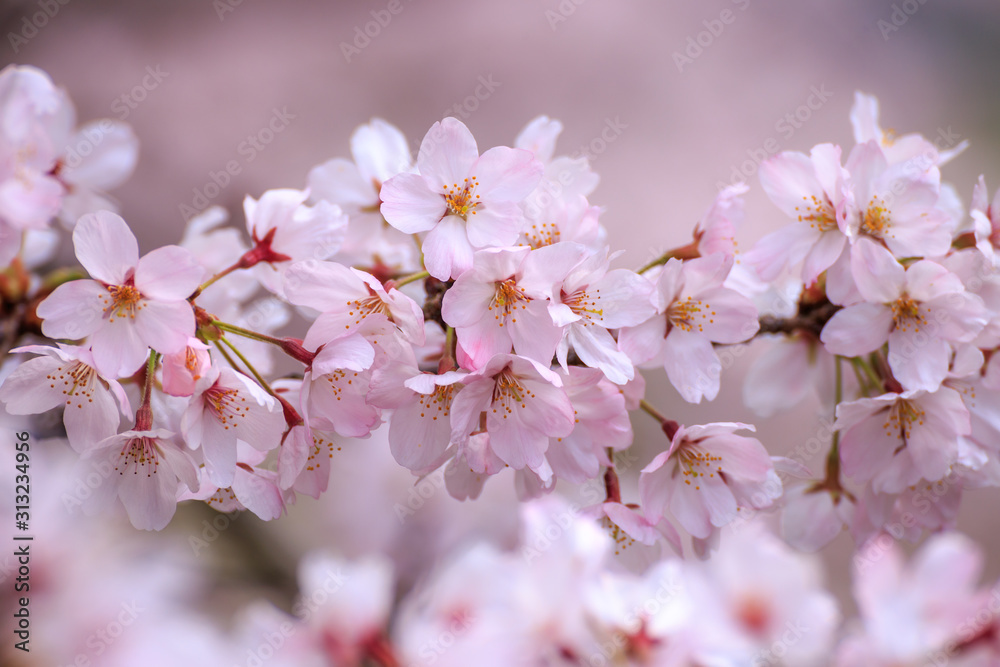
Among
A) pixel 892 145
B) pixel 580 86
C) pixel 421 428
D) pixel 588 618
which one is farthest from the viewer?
pixel 580 86

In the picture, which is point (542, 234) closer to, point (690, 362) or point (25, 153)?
point (690, 362)

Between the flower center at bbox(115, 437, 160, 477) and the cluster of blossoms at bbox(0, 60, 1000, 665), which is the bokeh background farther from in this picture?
the flower center at bbox(115, 437, 160, 477)

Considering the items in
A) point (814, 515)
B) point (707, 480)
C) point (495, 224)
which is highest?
point (495, 224)

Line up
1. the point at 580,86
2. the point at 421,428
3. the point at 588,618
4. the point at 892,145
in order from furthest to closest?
the point at 580,86 < the point at 892,145 < the point at 421,428 < the point at 588,618

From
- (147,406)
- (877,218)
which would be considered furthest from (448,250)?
(877,218)

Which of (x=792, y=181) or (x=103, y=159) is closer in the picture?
(x=792, y=181)

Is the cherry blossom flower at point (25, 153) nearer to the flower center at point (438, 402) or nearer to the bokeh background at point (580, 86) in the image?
the flower center at point (438, 402)

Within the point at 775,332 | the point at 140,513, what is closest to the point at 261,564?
the point at 140,513
